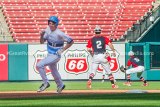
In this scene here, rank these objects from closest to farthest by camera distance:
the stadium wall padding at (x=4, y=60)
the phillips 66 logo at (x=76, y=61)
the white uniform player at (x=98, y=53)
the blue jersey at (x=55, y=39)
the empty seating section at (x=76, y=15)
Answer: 1. the blue jersey at (x=55, y=39)
2. the white uniform player at (x=98, y=53)
3. the stadium wall padding at (x=4, y=60)
4. the phillips 66 logo at (x=76, y=61)
5. the empty seating section at (x=76, y=15)

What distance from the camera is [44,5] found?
34.2 metres

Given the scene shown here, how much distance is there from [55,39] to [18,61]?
11130 millimetres

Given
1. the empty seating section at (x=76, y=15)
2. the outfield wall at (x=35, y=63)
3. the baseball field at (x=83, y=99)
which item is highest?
the empty seating section at (x=76, y=15)

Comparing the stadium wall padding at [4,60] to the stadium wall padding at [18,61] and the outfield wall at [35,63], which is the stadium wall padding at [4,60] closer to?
the outfield wall at [35,63]

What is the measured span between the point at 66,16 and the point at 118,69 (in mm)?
8714

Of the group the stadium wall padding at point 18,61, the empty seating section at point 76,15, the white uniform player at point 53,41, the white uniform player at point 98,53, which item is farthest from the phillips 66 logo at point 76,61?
the white uniform player at point 53,41

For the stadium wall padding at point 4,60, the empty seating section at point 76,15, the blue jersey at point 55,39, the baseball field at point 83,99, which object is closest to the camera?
the baseball field at point 83,99

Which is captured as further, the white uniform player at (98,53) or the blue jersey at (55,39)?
the white uniform player at (98,53)

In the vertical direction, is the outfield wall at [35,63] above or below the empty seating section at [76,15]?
below

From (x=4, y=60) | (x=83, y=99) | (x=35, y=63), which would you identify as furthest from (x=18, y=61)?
(x=83, y=99)

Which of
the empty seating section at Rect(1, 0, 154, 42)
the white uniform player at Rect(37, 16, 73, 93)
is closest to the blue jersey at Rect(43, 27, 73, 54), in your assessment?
the white uniform player at Rect(37, 16, 73, 93)

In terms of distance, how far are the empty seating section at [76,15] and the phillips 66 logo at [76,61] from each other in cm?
555

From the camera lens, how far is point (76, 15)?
1297 inches

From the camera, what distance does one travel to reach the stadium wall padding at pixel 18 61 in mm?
24578
